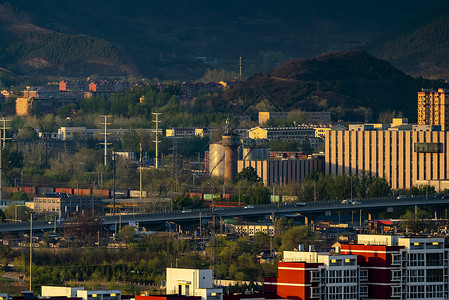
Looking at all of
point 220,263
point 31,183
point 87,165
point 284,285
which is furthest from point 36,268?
point 87,165

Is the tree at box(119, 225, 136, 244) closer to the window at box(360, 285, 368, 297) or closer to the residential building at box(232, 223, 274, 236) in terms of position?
the residential building at box(232, 223, 274, 236)

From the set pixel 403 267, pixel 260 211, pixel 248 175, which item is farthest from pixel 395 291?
pixel 248 175

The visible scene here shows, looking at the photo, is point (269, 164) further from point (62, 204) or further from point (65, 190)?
point (62, 204)

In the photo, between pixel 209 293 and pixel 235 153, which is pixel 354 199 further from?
pixel 209 293

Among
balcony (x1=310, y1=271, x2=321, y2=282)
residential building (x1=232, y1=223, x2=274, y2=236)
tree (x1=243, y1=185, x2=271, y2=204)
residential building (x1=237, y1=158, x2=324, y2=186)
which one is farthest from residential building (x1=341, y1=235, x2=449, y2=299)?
residential building (x1=237, y1=158, x2=324, y2=186)

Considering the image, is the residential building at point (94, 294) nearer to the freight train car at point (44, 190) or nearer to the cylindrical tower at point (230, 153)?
the freight train car at point (44, 190)
